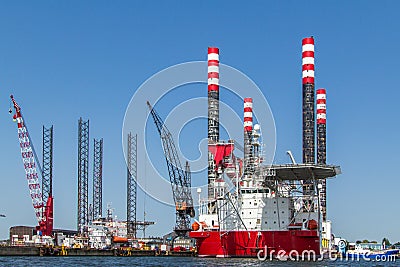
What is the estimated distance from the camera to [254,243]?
70000mm

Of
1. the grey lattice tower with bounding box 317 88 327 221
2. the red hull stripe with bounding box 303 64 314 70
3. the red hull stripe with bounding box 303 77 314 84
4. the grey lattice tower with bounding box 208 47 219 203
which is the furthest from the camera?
the grey lattice tower with bounding box 317 88 327 221

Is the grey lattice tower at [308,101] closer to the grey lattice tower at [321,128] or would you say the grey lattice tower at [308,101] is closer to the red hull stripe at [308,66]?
the red hull stripe at [308,66]

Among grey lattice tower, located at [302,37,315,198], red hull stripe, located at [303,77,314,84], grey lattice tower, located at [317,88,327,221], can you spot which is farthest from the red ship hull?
grey lattice tower, located at [317,88,327,221]

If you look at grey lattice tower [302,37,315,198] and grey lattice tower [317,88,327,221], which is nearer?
grey lattice tower [302,37,315,198]

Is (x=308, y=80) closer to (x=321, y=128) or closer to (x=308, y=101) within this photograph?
(x=308, y=101)

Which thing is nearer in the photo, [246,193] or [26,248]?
[246,193]

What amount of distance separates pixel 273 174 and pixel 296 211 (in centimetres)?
822

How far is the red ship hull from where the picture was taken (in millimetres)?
67875

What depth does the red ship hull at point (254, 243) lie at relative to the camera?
2672 inches

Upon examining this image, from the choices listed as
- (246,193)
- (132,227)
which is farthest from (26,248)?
(246,193)

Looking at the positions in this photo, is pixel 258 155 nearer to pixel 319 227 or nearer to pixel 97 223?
pixel 319 227

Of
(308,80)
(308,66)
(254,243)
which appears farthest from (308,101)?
(254,243)

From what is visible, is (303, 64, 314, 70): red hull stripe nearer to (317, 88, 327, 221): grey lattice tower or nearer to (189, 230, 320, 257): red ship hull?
(317, 88, 327, 221): grey lattice tower

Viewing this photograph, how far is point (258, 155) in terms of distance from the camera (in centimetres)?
7575
